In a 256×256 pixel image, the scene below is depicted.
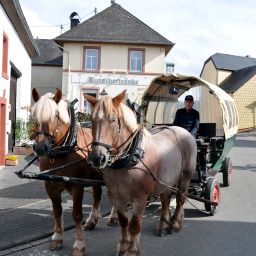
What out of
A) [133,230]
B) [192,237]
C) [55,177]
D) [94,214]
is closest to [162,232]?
[192,237]

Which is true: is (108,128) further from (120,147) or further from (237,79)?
(237,79)

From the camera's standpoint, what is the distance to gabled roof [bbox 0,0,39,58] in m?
12.6

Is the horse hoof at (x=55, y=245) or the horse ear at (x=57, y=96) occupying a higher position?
the horse ear at (x=57, y=96)

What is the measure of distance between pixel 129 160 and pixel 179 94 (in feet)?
18.9

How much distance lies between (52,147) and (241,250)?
2766 mm

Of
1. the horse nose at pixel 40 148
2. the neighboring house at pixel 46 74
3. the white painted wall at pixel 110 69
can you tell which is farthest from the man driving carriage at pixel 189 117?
the neighboring house at pixel 46 74

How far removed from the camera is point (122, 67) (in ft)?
89.0

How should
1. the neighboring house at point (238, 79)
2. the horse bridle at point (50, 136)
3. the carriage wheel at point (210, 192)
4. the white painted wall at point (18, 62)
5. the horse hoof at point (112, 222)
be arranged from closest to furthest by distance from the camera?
the horse bridle at point (50, 136), the horse hoof at point (112, 222), the carriage wheel at point (210, 192), the white painted wall at point (18, 62), the neighboring house at point (238, 79)

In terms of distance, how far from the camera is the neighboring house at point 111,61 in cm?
2705

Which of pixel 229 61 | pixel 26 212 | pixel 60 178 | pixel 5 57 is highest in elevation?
pixel 229 61

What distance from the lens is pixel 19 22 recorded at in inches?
585

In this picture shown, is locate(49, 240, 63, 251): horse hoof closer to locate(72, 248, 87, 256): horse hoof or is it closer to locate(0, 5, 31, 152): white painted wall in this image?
locate(72, 248, 87, 256): horse hoof

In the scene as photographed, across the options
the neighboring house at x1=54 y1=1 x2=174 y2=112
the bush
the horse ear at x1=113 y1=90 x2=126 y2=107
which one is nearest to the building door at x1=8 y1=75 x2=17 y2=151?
the bush

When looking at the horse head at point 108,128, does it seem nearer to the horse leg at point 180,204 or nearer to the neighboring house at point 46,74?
the horse leg at point 180,204
